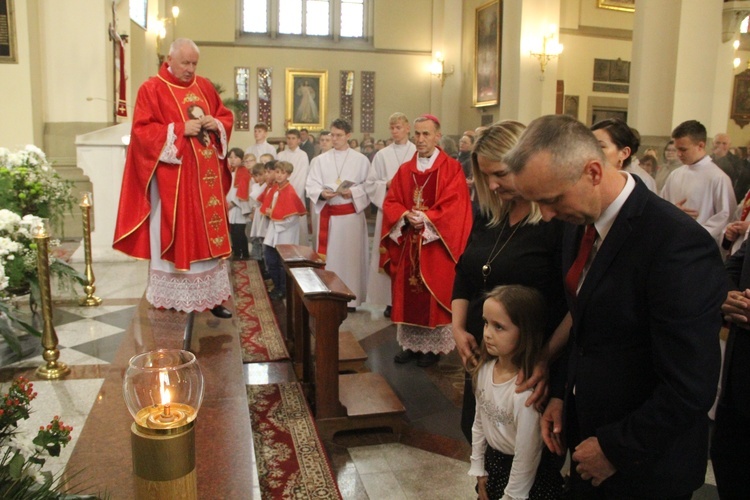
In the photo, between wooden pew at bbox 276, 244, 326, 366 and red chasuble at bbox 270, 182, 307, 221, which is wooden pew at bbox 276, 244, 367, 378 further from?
red chasuble at bbox 270, 182, 307, 221

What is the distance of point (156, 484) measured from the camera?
1186 mm

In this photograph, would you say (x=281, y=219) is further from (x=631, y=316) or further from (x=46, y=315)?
(x=631, y=316)

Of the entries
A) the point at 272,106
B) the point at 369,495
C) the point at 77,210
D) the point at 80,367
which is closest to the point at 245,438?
the point at 369,495

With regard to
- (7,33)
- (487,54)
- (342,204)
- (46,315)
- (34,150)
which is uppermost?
(487,54)

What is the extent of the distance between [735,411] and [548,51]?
34.5 feet

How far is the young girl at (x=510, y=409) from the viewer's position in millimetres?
2006

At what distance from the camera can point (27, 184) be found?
4.43 metres

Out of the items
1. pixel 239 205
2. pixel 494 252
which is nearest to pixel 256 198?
pixel 239 205

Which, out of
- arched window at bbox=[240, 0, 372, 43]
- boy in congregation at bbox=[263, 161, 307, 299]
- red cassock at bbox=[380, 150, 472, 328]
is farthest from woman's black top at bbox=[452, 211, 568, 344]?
arched window at bbox=[240, 0, 372, 43]

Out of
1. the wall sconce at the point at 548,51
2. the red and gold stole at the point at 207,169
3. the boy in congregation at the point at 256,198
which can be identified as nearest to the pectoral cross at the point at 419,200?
the red and gold stole at the point at 207,169

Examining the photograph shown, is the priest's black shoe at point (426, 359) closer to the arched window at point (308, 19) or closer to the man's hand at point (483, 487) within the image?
the man's hand at point (483, 487)

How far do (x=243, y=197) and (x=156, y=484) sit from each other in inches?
292

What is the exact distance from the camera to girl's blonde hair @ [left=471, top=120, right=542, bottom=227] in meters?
2.22

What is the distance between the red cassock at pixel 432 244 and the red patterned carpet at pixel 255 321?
3.26 ft
